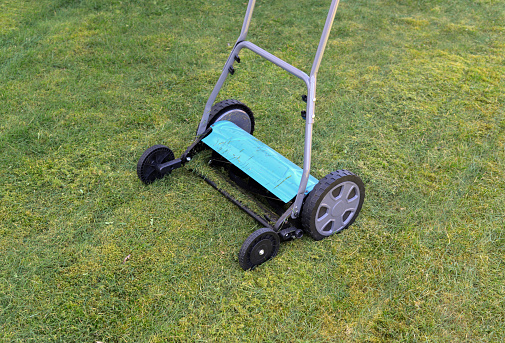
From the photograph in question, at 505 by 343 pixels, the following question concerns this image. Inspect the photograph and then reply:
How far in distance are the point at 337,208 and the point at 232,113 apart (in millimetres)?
1342

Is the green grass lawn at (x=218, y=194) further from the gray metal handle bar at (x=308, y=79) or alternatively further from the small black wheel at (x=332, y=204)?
the gray metal handle bar at (x=308, y=79)

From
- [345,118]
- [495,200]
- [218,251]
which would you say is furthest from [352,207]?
[345,118]

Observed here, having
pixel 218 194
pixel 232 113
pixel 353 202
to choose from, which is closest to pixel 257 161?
pixel 218 194

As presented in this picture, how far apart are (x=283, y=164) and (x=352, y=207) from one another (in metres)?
0.65

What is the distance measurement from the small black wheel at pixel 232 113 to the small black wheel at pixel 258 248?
1.28 meters

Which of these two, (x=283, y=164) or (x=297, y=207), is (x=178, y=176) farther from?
(x=297, y=207)

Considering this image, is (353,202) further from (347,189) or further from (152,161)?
(152,161)

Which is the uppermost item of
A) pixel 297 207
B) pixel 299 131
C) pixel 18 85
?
pixel 297 207

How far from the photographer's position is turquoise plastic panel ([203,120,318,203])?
3137mm

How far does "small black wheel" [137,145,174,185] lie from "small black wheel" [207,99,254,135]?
47cm

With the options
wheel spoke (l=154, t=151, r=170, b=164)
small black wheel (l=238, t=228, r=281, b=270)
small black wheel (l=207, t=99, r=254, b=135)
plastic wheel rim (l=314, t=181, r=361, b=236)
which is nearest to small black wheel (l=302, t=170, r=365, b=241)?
plastic wheel rim (l=314, t=181, r=361, b=236)

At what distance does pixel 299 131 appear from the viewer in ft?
14.9

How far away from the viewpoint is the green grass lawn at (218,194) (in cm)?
272

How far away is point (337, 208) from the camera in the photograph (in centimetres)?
313
